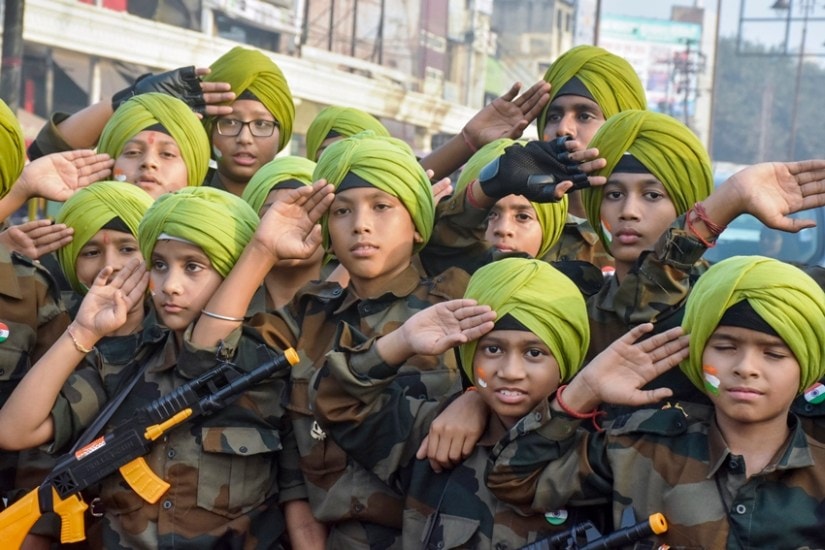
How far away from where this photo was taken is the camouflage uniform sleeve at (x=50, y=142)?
6734 millimetres

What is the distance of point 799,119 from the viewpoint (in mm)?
56812

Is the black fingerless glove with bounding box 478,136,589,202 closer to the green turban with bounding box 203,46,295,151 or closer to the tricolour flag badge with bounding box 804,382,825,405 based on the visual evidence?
the tricolour flag badge with bounding box 804,382,825,405

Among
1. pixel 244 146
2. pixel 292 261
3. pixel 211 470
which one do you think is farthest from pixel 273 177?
pixel 211 470

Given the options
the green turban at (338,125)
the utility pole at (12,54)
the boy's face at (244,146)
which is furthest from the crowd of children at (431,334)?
the utility pole at (12,54)

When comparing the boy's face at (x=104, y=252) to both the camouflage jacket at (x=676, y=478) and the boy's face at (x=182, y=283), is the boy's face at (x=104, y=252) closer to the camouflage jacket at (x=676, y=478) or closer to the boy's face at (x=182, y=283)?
the boy's face at (x=182, y=283)

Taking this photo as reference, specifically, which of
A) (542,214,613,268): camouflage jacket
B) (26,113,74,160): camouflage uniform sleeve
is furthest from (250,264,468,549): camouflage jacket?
(26,113,74,160): camouflage uniform sleeve

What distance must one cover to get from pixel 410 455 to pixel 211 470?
2.41 ft

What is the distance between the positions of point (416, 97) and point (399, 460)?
96.5 ft

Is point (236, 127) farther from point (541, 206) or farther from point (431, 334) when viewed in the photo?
point (431, 334)

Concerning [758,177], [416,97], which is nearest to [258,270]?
[758,177]

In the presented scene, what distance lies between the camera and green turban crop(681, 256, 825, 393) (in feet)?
11.5

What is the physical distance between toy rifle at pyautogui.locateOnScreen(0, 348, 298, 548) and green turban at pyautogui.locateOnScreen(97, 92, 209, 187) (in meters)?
1.64

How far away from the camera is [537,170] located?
4508mm

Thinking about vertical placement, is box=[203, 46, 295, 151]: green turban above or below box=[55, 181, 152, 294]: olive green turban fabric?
above
